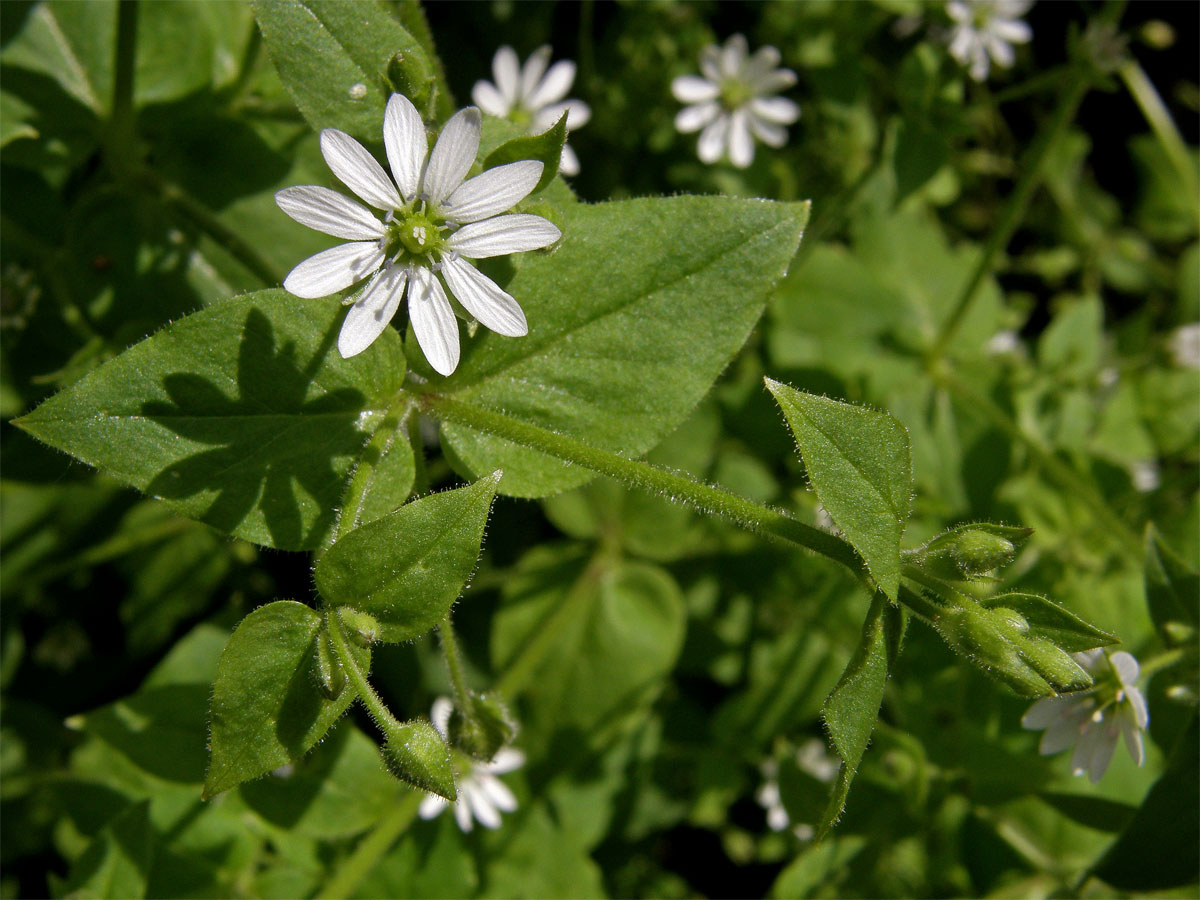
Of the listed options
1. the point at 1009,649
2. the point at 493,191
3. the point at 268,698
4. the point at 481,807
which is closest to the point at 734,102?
the point at 493,191

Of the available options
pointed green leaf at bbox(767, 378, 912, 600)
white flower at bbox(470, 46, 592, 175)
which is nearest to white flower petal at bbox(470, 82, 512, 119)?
white flower at bbox(470, 46, 592, 175)

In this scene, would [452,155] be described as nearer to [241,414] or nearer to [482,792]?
[241,414]

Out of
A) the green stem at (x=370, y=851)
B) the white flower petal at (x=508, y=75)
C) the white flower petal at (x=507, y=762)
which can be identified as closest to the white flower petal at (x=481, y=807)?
the white flower petal at (x=507, y=762)

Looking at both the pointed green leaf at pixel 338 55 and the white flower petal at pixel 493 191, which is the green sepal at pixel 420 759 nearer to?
the white flower petal at pixel 493 191

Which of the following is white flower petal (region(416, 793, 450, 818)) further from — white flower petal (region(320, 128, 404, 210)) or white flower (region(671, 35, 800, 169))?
white flower (region(671, 35, 800, 169))

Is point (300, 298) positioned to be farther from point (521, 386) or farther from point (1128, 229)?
point (1128, 229)

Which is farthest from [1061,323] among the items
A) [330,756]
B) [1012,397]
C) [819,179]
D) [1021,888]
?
[330,756]

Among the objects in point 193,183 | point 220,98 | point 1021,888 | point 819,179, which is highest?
point 220,98
